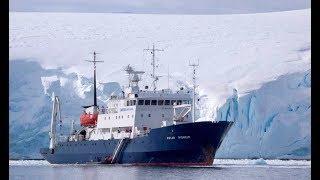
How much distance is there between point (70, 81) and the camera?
3594 centimetres

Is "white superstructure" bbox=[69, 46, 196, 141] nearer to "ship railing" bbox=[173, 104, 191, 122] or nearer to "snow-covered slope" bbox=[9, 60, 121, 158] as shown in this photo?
"ship railing" bbox=[173, 104, 191, 122]

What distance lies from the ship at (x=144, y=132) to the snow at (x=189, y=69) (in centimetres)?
169

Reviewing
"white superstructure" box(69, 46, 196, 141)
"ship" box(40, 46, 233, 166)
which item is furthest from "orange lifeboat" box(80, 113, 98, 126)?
"white superstructure" box(69, 46, 196, 141)

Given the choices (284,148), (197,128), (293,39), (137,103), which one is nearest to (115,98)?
(137,103)

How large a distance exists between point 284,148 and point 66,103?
10.5 m

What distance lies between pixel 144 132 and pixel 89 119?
182 inches

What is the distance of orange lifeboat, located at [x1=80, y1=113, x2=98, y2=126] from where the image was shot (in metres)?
32.8

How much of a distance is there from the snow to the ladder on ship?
3.51m

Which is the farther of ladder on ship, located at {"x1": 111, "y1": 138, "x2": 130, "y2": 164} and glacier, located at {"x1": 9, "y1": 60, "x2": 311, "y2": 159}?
glacier, located at {"x1": 9, "y1": 60, "x2": 311, "y2": 159}

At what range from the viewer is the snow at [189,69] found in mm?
30828

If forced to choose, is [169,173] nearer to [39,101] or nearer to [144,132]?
[144,132]

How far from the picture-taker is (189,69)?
128 feet

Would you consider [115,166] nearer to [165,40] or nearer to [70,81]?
[70,81]

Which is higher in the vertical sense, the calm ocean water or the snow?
the snow
